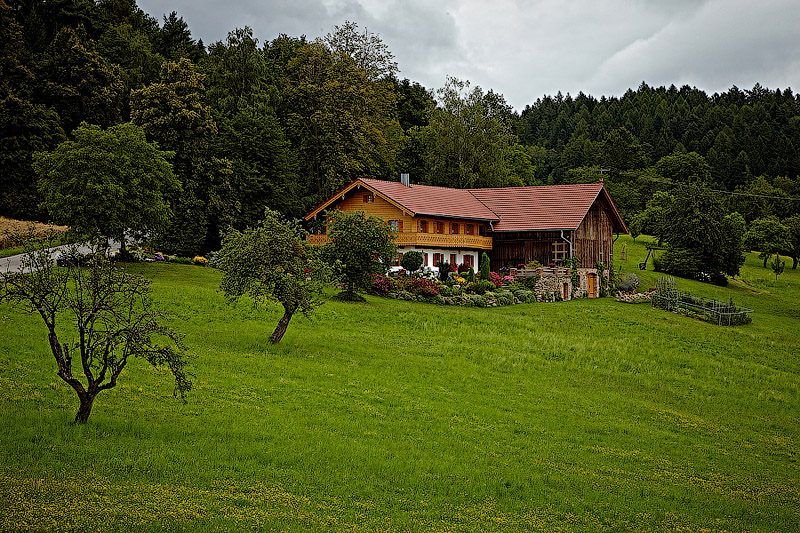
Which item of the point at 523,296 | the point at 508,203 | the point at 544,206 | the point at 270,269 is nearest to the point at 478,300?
the point at 523,296

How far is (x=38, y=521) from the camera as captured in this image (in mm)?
8484

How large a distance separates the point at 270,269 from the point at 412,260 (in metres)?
21.8

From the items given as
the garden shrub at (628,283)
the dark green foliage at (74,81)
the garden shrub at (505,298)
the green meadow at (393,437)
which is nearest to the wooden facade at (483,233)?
the garden shrub at (628,283)

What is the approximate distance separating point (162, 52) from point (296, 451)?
68.7 metres

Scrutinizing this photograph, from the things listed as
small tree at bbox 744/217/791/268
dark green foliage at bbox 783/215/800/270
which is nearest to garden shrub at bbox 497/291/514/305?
small tree at bbox 744/217/791/268

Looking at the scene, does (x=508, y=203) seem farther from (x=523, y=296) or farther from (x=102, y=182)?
(x=102, y=182)

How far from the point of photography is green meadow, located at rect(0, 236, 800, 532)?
10406 millimetres

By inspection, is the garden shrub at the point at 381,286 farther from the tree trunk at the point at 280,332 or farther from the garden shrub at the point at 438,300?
the tree trunk at the point at 280,332

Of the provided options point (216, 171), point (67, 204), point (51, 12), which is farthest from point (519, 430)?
point (51, 12)

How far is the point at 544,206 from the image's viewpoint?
172ft

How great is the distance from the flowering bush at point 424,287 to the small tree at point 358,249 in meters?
4.41

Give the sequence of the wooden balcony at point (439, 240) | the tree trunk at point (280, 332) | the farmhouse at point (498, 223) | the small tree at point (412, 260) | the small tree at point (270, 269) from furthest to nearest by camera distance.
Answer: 1. the farmhouse at point (498, 223)
2. the wooden balcony at point (439, 240)
3. the small tree at point (412, 260)
4. the tree trunk at point (280, 332)
5. the small tree at point (270, 269)

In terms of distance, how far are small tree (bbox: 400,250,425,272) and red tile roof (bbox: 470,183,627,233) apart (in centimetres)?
1016

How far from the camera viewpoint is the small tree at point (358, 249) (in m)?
35.1
